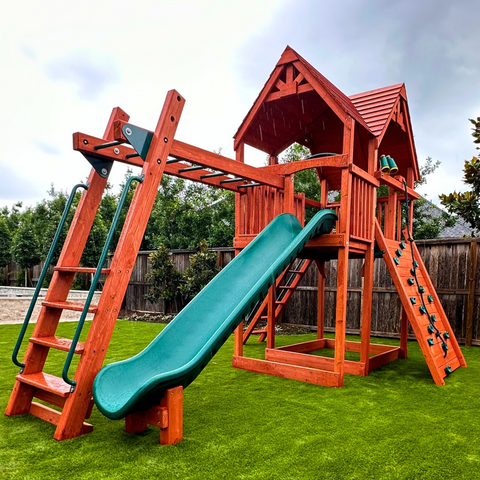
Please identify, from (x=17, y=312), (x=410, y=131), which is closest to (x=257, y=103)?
(x=410, y=131)

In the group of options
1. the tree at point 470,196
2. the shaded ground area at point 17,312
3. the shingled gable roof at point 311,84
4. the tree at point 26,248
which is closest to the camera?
the shingled gable roof at point 311,84

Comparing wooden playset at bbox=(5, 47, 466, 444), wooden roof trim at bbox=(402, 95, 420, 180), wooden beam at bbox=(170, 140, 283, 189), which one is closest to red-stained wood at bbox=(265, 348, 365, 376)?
wooden playset at bbox=(5, 47, 466, 444)

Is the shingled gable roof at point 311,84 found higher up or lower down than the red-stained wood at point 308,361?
higher up

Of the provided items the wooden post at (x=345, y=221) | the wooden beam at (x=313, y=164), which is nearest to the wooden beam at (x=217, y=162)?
the wooden beam at (x=313, y=164)

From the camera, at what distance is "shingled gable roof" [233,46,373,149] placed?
16.3 ft

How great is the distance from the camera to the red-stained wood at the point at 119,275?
9.92 ft

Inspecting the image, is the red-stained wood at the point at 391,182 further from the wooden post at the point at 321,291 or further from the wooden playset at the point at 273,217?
the wooden post at the point at 321,291

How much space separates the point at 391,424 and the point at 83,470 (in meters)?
2.46

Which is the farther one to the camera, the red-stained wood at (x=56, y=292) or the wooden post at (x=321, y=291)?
the wooden post at (x=321, y=291)

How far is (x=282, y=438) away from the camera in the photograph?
3.11 meters

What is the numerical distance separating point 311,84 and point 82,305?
383 cm

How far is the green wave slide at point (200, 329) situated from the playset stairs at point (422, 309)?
48.2 inches

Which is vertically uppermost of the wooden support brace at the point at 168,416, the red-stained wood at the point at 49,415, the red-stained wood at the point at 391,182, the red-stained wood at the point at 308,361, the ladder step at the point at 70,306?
the red-stained wood at the point at 391,182

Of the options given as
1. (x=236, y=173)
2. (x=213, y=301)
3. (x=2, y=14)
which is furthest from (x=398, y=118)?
(x=2, y=14)
